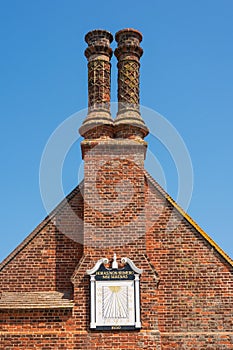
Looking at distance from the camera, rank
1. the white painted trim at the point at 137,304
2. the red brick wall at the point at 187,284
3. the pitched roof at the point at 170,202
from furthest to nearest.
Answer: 1. the pitched roof at the point at 170,202
2. the red brick wall at the point at 187,284
3. the white painted trim at the point at 137,304

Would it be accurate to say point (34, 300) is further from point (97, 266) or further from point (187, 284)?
point (187, 284)

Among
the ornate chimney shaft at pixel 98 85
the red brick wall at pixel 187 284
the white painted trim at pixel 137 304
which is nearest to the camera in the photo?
the white painted trim at pixel 137 304

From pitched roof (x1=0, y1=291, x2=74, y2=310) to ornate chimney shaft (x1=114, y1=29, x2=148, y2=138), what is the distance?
4.05 meters

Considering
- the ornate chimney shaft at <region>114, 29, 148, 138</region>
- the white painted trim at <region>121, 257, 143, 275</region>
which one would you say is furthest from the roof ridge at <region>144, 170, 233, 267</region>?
the white painted trim at <region>121, 257, 143, 275</region>

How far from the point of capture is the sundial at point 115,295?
13.7m

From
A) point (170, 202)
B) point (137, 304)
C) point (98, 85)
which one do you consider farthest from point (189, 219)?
point (98, 85)

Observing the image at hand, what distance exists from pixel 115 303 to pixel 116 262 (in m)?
0.89

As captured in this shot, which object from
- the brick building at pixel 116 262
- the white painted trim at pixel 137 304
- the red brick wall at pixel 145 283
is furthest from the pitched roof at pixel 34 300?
the white painted trim at pixel 137 304

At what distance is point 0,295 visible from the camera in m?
14.6

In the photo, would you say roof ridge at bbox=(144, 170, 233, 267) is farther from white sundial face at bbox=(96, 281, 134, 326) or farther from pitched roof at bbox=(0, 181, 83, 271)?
white sundial face at bbox=(96, 281, 134, 326)

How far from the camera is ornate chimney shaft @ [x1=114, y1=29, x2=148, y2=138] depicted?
50.7ft

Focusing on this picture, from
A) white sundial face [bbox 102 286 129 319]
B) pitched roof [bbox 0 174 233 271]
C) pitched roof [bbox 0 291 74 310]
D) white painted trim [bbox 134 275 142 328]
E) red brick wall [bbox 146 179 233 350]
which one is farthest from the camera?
pitched roof [bbox 0 174 233 271]

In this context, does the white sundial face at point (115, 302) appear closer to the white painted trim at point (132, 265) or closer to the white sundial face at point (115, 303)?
the white sundial face at point (115, 303)

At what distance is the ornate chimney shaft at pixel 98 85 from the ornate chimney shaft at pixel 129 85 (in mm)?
265
